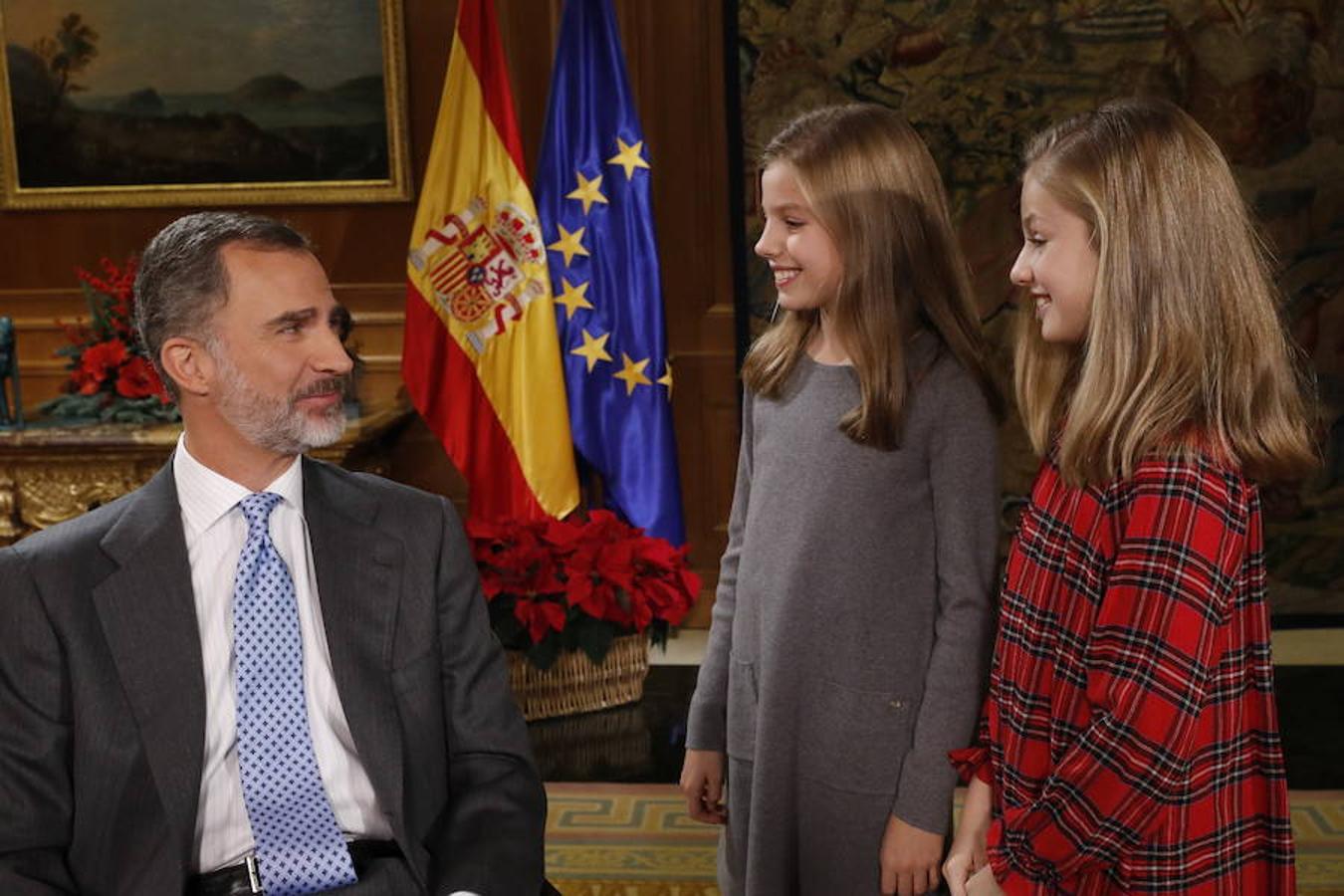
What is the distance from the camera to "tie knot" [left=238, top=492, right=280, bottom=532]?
195 cm

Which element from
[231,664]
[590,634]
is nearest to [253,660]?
[231,664]

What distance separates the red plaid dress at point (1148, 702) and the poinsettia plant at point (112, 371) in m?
3.83

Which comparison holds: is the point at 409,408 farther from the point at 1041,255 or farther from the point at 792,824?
the point at 1041,255

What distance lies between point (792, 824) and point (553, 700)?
2639 millimetres

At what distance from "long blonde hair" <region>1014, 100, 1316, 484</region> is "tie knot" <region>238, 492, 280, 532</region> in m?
1.02

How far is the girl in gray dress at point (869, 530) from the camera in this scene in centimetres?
203

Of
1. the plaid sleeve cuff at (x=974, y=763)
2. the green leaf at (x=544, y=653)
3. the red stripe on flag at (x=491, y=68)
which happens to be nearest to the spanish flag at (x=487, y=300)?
the red stripe on flag at (x=491, y=68)

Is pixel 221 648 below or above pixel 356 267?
below

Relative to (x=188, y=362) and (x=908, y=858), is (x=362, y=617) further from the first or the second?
(x=908, y=858)

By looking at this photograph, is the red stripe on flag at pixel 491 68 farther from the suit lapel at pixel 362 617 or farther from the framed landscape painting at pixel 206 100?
the suit lapel at pixel 362 617

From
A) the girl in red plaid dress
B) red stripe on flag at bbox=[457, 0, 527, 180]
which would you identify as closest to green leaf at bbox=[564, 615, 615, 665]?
red stripe on flag at bbox=[457, 0, 527, 180]

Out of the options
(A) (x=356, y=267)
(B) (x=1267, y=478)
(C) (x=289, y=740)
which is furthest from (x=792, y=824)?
(A) (x=356, y=267)

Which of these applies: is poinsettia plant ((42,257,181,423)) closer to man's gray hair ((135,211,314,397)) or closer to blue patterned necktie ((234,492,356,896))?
man's gray hair ((135,211,314,397))

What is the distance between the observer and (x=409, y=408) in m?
5.49
